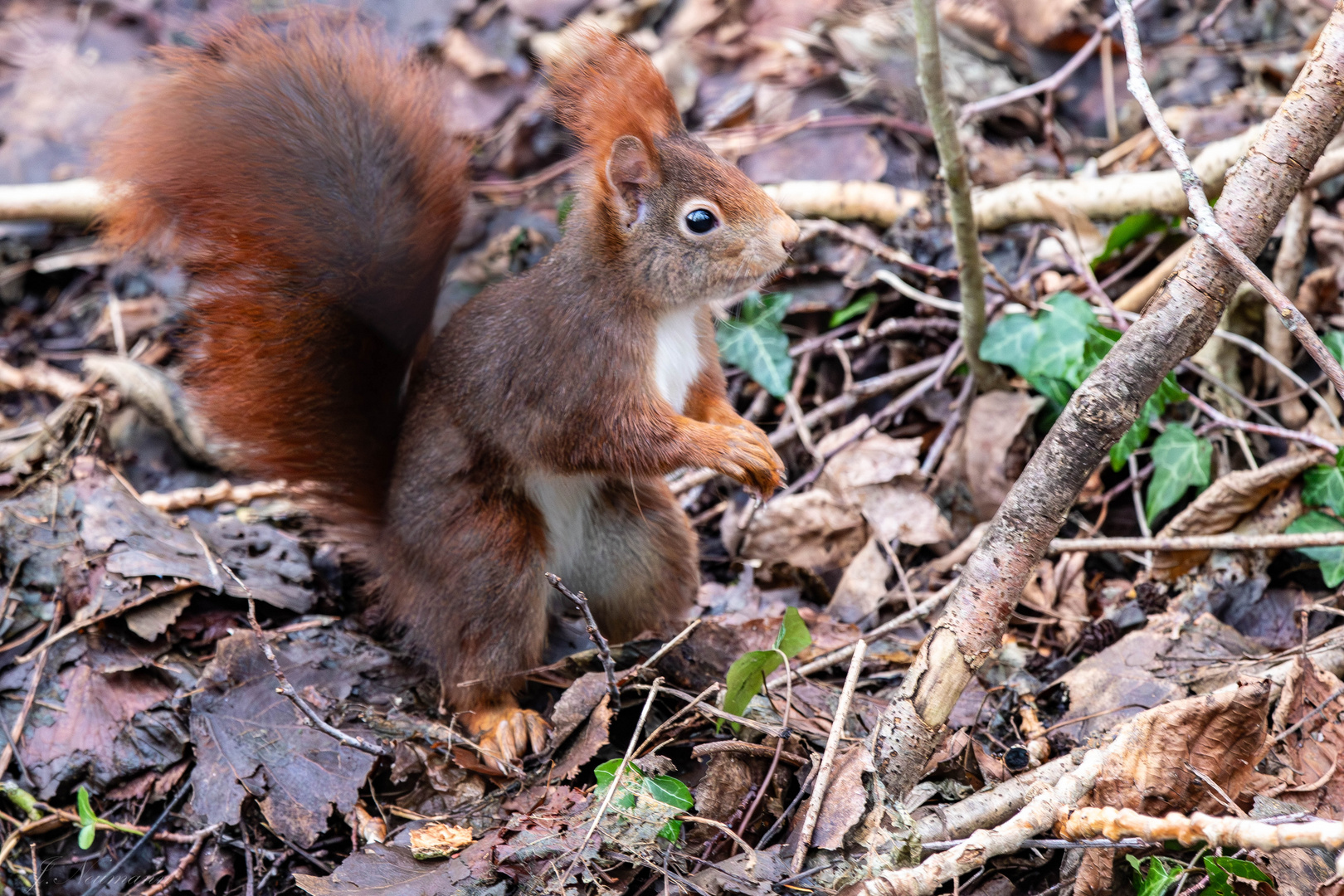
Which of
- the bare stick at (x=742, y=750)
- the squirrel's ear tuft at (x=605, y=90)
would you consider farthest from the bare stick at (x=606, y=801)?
the squirrel's ear tuft at (x=605, y=90)

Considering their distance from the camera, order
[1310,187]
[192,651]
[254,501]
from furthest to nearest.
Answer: [254,501]
[1310,187]
[192,651]

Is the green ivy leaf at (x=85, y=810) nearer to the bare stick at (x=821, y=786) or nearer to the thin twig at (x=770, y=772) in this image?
the thin twig at (x=770, y=772)

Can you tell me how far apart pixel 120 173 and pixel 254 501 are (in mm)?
1255

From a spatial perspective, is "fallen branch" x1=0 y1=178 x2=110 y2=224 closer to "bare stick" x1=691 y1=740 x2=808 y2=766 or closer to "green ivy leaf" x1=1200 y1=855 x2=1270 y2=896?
"bare stick" x1=691 y1=740 x2=808 y2=766

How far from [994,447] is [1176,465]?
Answer: 0.46 meters

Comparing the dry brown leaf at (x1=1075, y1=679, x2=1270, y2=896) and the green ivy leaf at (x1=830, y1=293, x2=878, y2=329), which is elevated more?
the green ivy leaf at (x1=830, y1=293, x2=878, y2=329)

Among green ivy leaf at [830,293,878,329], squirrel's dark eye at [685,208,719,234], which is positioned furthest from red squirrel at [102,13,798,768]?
green ivy leaf at [830,293,878,329]

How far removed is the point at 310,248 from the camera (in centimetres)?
233

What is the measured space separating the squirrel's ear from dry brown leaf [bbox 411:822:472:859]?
1305 mm

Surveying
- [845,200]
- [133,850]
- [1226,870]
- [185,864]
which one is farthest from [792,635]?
[845,200]

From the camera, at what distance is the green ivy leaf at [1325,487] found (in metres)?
2.41

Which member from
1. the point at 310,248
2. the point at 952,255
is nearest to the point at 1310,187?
the point at 952,255

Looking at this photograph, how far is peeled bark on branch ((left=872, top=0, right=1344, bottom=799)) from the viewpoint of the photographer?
1.64 m

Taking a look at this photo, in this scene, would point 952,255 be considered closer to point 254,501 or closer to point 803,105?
point 803,105
